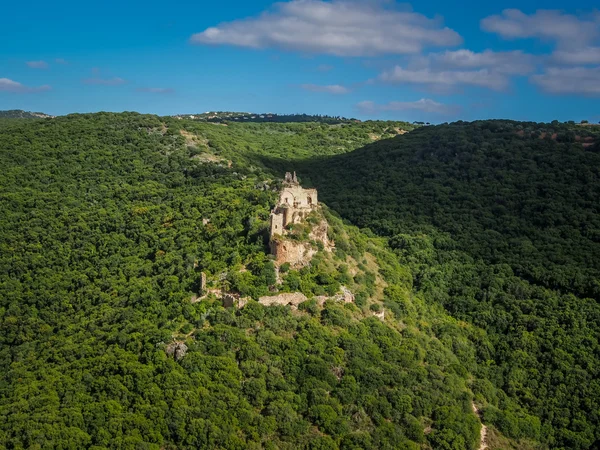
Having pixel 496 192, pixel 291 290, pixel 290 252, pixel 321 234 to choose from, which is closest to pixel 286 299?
pixel 291 290

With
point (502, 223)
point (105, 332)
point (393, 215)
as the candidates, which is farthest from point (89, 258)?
point (502, 223)

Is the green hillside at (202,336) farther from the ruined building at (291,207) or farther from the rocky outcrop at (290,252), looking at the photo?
the ruined building at (291,207)

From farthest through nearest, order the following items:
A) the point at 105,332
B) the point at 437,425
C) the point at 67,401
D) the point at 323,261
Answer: the point at 323,261
the point at 105,332
the point at 437,425
the point at 67,401

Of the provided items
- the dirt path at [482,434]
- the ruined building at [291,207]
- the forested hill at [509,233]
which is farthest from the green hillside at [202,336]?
the forested hill at [509,233]

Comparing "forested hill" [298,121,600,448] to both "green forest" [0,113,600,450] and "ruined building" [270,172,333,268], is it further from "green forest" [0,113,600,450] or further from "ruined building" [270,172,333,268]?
"ruined building" [270,172,333,268]

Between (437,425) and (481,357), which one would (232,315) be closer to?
(437,425)

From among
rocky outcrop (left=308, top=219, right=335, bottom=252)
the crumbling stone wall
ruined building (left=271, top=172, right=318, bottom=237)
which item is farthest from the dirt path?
ruined building (left=271, top=172, right=318, bottom=237)

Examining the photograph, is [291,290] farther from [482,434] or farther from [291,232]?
[482,434]
